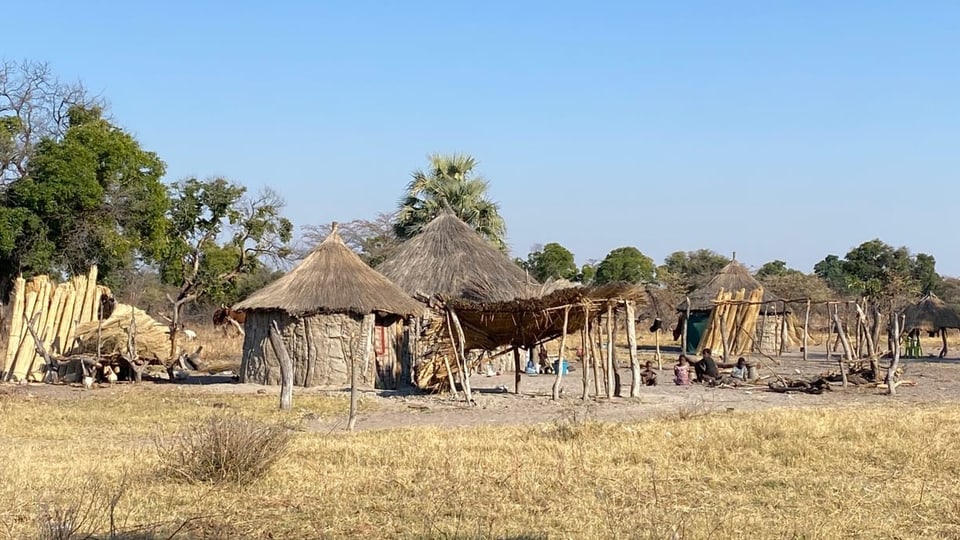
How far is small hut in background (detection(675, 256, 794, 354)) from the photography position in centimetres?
3384

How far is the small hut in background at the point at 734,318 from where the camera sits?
33844 millimetres

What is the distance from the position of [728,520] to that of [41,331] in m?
19.1

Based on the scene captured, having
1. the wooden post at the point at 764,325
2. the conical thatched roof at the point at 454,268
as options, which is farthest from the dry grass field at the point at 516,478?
the wooden post at the point at 764,325

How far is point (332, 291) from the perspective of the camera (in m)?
22.0

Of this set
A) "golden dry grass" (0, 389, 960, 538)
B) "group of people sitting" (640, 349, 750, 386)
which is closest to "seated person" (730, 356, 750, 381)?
"group of people sitting" (640, 349, 750, 386)

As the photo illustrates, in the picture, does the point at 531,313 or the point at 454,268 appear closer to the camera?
the point at 531,313

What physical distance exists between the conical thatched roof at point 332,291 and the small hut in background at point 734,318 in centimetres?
1402

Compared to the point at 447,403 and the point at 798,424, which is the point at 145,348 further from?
the point at 798,424

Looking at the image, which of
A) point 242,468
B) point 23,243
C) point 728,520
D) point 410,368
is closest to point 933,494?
point 728,520

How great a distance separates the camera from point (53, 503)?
317 inches

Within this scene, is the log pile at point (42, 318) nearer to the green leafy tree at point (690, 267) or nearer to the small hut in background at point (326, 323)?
the small hut in background at point (326, 323)

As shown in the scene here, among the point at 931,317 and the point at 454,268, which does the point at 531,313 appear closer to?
the point at 454,268

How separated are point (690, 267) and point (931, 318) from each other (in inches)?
1296

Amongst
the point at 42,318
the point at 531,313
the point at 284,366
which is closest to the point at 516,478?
the point at 284,366
